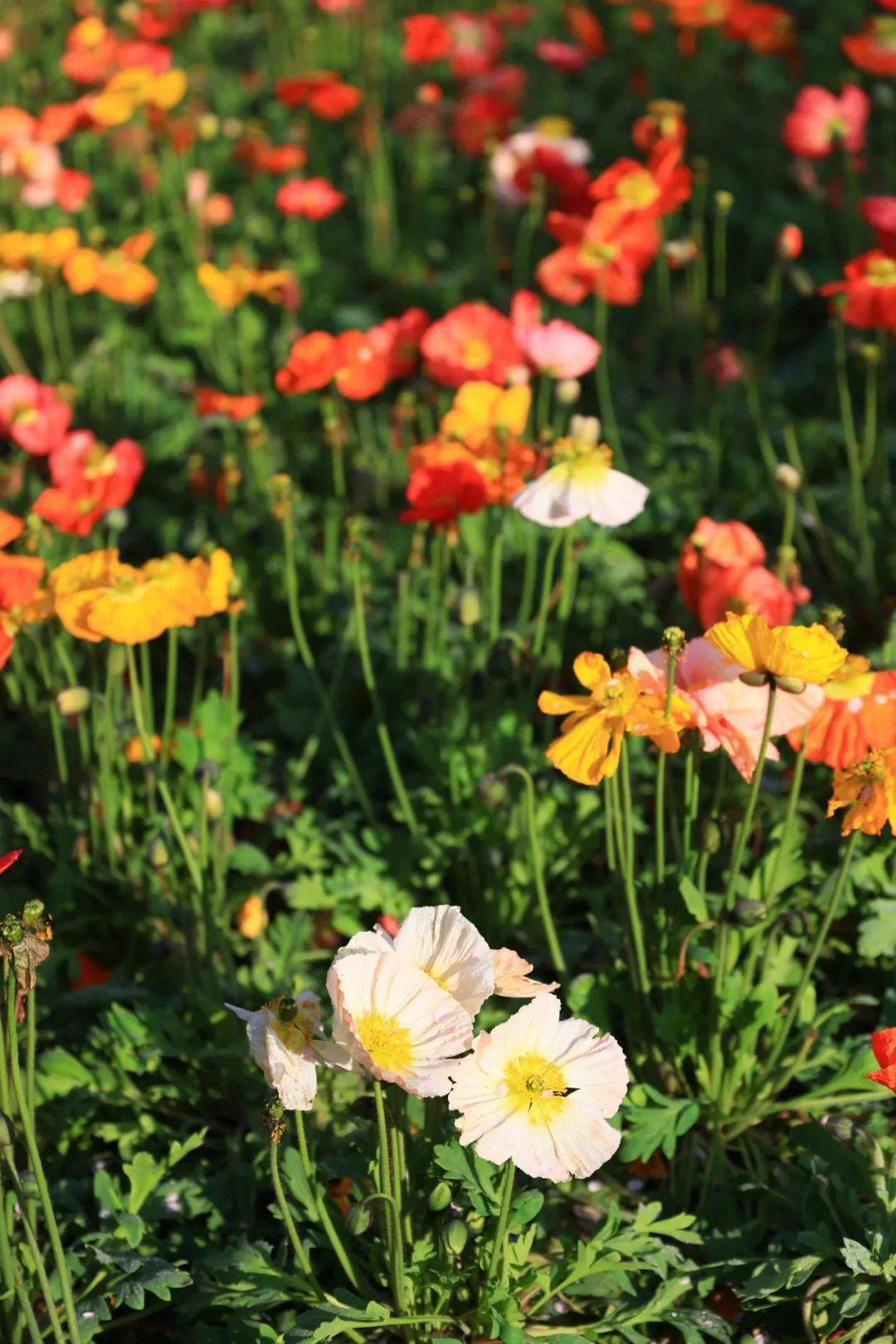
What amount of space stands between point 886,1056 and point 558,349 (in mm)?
1522

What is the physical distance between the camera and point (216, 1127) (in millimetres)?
2107

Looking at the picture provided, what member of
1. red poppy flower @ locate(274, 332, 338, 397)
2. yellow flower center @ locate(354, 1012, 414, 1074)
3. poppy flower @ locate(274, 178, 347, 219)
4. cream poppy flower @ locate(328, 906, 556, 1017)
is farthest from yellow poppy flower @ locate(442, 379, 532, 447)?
poppy flower @ locate(274, 178, 347, 219)

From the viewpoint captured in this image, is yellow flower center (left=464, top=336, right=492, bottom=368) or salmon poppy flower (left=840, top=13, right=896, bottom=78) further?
salmon poppy flower (left=840, top=13, right=896, bottom=78)

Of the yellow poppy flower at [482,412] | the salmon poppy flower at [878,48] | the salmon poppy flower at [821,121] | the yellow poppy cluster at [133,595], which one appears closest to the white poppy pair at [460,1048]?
the yellow poppy cluster at [133,595]

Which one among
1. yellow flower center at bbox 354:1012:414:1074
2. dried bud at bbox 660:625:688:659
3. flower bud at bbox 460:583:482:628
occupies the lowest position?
flower bud at bbox 460:583:482:628

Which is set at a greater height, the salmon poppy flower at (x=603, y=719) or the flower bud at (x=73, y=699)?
the salmon poppy flower at (x=603, y=719)

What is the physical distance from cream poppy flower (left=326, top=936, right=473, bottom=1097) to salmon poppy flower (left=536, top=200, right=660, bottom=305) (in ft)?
6.24

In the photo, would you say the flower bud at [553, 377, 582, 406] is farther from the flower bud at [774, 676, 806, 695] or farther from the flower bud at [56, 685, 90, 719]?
the flower bud at [774, 676, 806, 695]

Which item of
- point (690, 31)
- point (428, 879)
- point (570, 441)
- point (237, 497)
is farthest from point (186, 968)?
point (690, 31)

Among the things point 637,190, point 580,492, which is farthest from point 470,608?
point 637,190

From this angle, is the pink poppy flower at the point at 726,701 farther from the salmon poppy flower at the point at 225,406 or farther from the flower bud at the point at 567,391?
the salmon poppy flower at the point at 225,406

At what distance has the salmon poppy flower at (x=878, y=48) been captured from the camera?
12.3ft

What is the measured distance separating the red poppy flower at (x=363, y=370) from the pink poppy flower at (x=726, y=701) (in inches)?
42.6

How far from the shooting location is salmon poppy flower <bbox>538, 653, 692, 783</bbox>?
1.66m
